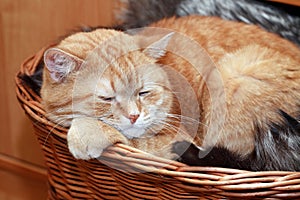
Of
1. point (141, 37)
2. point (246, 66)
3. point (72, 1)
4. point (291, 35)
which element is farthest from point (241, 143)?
point (72, 1)

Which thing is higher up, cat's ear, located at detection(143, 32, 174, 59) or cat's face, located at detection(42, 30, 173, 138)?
cat's ear, located at detection(143, 32, 174, 59)

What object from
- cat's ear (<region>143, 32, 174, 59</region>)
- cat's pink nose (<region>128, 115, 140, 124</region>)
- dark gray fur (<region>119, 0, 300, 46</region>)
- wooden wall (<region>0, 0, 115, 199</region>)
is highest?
cat's ear (<region>143, 32, 174, 59</region>)

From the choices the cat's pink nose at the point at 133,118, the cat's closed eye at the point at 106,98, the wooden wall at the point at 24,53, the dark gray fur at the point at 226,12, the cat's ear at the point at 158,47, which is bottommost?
the wooden wall at the point at 24,53

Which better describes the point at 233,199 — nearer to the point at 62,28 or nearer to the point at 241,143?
the point at 241,143

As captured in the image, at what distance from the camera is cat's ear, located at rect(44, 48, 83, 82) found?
3.31ft

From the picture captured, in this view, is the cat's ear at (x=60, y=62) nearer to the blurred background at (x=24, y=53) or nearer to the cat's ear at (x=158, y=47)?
the cat's ear at (x=158, y=47)

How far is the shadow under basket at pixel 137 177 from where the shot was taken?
90 centimetres

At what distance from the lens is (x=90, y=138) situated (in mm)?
1011

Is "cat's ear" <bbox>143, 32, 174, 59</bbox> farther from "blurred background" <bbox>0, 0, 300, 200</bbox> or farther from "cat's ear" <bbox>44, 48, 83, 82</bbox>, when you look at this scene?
"blurred background" <bbox>0, 0, 300, 200</bbox>

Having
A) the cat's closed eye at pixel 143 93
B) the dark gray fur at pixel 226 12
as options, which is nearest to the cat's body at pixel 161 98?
the cat's closed eye at pixel 143 93

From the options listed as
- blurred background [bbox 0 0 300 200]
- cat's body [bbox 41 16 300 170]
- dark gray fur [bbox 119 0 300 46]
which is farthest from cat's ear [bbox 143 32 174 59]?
blurred background [bbox 0 0 300 200]

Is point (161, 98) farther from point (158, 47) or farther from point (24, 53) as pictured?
point (24, 53)

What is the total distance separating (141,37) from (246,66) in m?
0.23

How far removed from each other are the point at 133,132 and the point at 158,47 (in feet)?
0.58
